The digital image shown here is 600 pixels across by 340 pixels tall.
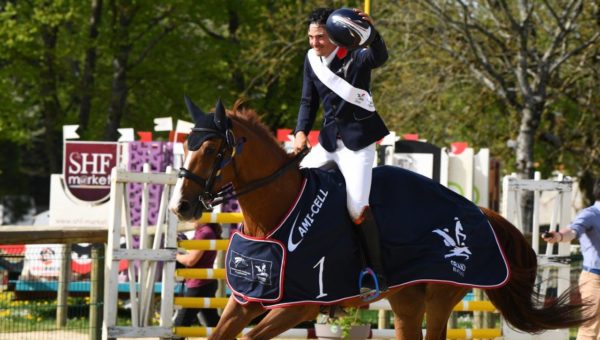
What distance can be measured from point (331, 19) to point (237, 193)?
1.28 meters

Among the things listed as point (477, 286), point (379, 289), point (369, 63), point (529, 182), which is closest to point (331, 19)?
point (369, 63)

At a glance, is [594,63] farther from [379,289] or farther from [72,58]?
[72,58]

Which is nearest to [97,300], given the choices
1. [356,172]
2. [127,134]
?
[356,172]

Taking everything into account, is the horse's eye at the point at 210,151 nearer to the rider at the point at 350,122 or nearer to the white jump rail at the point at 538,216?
the rider at the point at 350,122

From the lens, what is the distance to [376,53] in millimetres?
6855

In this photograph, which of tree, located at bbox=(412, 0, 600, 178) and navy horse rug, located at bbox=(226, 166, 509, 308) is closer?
navy horse rug, located at bbox=(226, 166, 509, 308)

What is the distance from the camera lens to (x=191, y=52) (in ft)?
88.9

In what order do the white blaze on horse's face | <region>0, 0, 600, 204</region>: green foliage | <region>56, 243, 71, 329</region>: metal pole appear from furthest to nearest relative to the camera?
<region>0, 0, 600, 204</region>: green foliage
<region>56, 243, 71, 329</region>: metal pole
the white blaze on horse's face

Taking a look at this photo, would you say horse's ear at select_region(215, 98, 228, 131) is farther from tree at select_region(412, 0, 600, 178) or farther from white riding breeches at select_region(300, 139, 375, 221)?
tree at select_region(412, 0, 600, 178)

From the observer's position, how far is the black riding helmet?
6.62 meters

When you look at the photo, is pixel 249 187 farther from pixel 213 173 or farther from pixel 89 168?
pixel 89 168

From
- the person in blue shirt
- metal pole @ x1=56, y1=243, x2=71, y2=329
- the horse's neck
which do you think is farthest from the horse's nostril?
metal pole @ x1=56, y1=243, x2=71, y2=329

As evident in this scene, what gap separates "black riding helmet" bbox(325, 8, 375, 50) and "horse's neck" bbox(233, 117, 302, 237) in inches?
33.3

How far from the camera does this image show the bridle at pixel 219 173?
6305 mm
